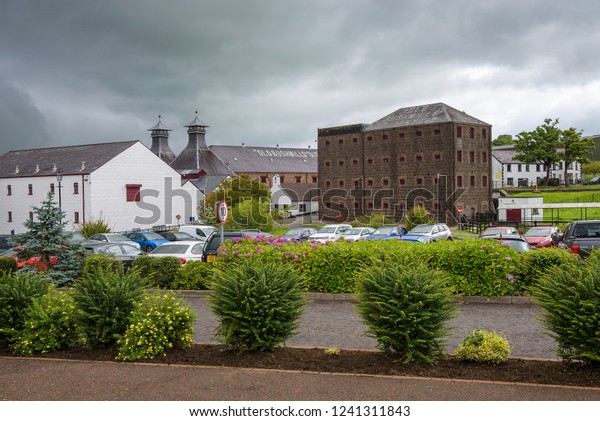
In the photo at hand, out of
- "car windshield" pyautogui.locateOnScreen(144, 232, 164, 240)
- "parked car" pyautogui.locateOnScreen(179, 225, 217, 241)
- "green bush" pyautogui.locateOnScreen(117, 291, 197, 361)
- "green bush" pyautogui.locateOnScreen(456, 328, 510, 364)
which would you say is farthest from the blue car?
"green bush" pyautogui.locateOnScreen(456, 328, 510, 364)

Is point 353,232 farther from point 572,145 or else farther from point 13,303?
point 572,145

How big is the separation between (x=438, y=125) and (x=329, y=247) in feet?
210

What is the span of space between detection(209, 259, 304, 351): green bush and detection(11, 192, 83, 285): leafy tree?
11.6 metres

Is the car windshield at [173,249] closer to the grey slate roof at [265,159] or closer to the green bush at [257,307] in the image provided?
the green bush at [257,307]

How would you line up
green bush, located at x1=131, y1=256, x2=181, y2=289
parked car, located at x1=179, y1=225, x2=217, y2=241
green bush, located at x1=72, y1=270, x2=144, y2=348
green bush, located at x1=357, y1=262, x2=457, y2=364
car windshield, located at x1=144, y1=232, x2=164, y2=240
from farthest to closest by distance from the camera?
parked car, located at x1=179, y1=225, x2=217, y2=241 → car windshield, located at x1=144, y1=232, x2=164, y2=240 → green bush, located at x1=131, y1=256, x2=181, y2=289 → green bush, located at x1=72, y1=270, x2=144, y2=348 → green bush, located at x1=357, y1=262, x2=457, y2=364

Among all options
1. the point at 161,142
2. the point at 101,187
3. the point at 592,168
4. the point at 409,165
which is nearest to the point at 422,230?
the point at 101,187

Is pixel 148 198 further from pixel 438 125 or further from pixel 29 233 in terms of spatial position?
pixel 29 233

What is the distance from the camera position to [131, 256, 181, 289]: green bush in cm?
1906

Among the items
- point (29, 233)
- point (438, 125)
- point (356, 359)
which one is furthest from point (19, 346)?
point (438, 125)

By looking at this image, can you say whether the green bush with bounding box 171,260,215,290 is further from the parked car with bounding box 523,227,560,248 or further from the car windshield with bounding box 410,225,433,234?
the car windshield with bounding box 410,225,433,234

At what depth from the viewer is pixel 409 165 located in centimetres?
8181

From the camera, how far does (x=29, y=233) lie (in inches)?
779

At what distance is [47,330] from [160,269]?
340 inches

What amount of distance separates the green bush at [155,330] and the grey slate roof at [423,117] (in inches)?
2802
